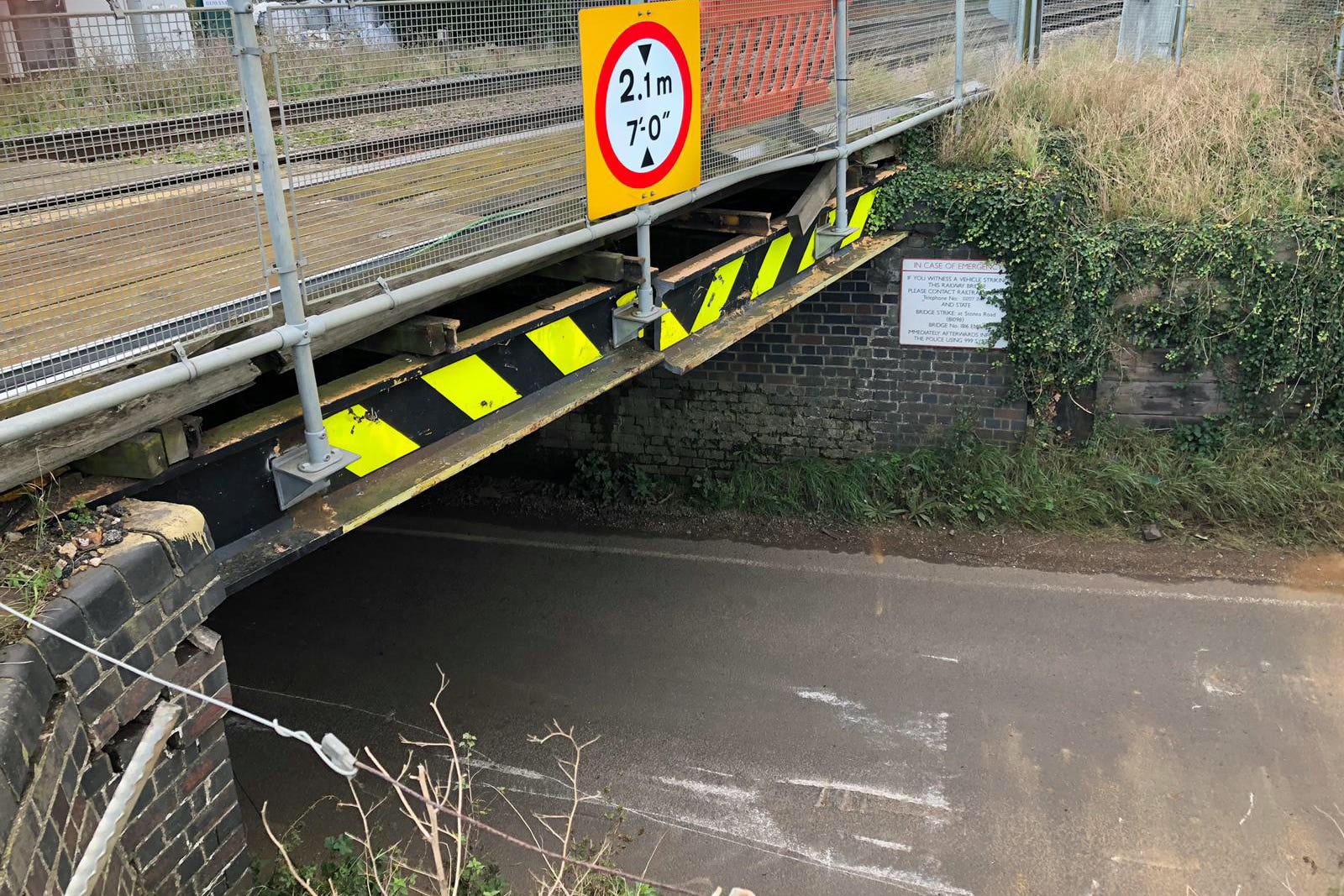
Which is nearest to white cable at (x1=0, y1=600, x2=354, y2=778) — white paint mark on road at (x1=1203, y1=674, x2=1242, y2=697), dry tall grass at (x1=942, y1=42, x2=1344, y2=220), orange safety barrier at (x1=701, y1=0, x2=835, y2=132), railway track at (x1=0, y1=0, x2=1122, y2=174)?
railway track at (x1=0, y1=0, x2=1122, y2=174)

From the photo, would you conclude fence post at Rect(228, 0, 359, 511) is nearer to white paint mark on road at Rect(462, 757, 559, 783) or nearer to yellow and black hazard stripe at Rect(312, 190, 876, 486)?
yellow and black hazard stripe at Rect(312, 190, 876, 486)

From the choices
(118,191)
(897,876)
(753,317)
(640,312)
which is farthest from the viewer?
(753,317)

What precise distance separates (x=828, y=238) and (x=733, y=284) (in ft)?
4.59

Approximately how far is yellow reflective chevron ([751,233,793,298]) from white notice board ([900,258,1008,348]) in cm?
300

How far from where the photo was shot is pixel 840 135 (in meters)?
6.69

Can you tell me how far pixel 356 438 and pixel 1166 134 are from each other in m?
8.52

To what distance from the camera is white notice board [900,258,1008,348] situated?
371 inches

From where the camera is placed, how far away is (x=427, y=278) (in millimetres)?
4012

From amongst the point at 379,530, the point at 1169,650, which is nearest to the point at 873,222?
the point at 1169,650

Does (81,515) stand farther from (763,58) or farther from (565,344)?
(763,58)

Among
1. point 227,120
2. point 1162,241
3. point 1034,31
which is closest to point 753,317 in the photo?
point 227,120

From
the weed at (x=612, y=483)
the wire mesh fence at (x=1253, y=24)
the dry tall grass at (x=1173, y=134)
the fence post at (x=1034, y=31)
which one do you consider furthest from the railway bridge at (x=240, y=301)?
the wire mesh fence at (x=1253, y=24)

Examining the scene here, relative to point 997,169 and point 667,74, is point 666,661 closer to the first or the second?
point 667,74

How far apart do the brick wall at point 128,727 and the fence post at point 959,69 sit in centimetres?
729
